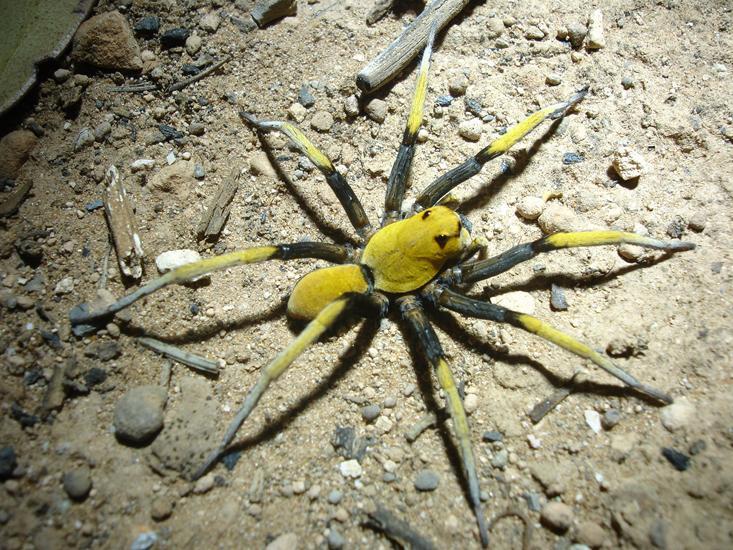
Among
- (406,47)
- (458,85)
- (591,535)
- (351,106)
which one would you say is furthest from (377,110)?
(591,535)

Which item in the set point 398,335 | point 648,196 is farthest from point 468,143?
point 398,335

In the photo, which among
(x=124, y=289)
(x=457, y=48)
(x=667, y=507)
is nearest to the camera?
(x=667, y=507)

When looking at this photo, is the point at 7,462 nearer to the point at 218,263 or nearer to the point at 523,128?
the point at 218,263

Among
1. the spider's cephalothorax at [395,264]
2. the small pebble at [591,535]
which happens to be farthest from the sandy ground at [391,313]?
the spider's cephalothorax at [395,264]

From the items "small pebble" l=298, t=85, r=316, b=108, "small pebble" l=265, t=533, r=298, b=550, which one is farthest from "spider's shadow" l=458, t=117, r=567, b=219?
"small pebble" l=265, t=533, r=298, b=550

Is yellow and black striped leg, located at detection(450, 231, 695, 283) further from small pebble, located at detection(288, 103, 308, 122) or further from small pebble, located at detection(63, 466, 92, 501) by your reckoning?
small pebble, located at detection(63, 466, 92, 501)

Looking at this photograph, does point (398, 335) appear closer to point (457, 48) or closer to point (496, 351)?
point (496, 351)
